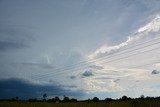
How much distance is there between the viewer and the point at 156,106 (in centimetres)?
5309

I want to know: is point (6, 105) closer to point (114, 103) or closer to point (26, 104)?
point (26, 104)

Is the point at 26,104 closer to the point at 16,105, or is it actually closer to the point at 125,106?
the point at 16,105

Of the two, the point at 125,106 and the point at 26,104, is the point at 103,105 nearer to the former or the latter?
the point at 125,106

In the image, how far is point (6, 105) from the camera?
5369cm

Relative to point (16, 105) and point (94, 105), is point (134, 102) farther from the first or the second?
point (16, 105)

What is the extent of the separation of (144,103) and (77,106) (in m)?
11.5

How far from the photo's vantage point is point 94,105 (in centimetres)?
5388

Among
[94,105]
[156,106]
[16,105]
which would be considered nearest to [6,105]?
[16,105]

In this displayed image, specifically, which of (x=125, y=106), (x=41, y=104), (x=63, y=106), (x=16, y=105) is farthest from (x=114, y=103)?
(x=16, y=105)

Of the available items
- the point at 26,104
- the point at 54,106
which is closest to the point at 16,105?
the point at 26,104

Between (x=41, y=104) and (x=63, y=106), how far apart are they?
3873 millimetres

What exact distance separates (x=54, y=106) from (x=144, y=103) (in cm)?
1535

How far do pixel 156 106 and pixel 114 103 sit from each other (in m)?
6.99

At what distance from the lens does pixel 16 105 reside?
5306 centimetres
